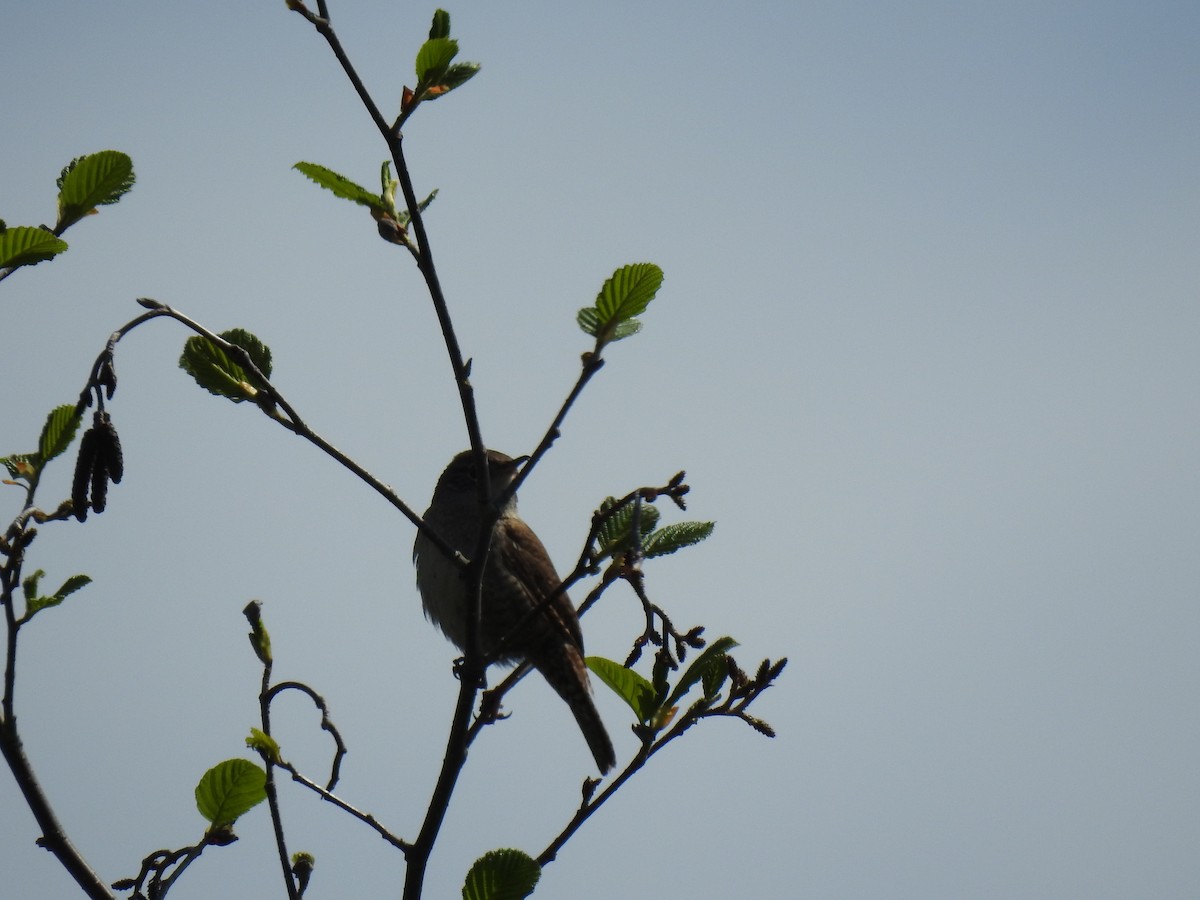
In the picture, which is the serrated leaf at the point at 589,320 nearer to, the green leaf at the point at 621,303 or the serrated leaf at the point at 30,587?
the green leaf at the point at 621,303

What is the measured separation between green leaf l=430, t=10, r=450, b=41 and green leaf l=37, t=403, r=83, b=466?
4.27 ft

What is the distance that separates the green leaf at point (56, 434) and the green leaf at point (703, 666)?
1.66m

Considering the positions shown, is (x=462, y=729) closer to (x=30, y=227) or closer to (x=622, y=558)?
(x=622, y=558)

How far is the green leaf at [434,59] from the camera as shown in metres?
2.80

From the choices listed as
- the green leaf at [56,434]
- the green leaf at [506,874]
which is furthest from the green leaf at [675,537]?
the green leaf at [56,434]

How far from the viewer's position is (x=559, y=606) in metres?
6.68

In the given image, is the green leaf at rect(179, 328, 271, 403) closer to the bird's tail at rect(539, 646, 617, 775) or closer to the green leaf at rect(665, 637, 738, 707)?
the green leaf at rect(665, 637, 738, 707)

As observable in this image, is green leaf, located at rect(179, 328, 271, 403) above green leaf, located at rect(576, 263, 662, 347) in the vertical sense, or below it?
below

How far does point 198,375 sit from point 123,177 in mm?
488

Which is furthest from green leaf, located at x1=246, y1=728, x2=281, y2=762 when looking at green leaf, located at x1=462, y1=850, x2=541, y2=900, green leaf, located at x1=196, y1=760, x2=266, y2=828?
green leaf, located at x1=462, y1=850, x2=541, y2=900

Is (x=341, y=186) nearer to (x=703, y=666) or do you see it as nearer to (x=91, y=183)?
(x=91, y=183)

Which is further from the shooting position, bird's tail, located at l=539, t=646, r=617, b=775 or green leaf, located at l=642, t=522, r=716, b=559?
bird's tail, located at l=539, t=646, r=617, b=775

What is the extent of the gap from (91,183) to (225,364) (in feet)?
1.67

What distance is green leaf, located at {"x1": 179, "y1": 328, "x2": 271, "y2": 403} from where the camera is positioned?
2863 mm
